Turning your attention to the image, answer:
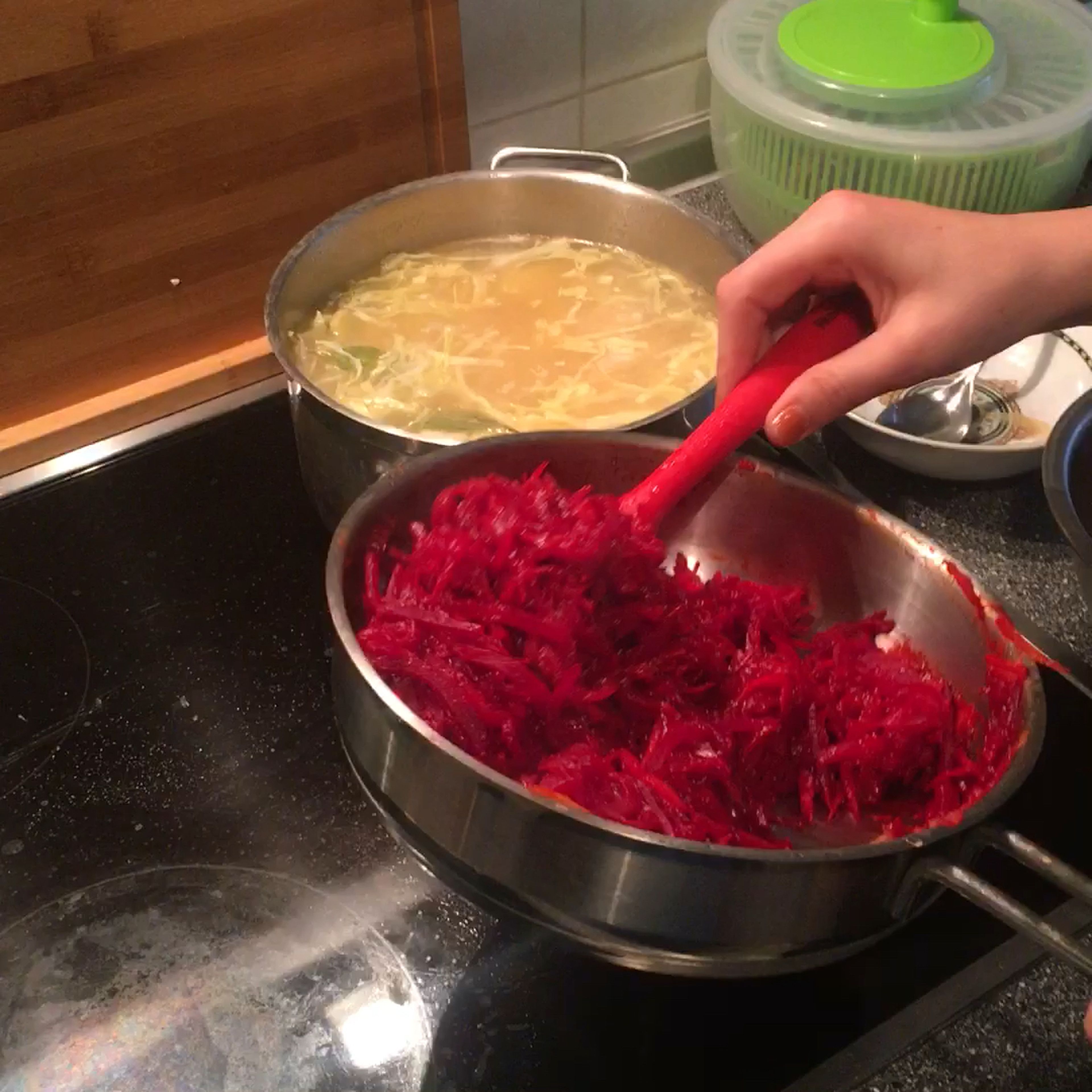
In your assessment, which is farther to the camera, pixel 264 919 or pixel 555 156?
pixel 555 156

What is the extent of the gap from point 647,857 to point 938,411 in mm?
725

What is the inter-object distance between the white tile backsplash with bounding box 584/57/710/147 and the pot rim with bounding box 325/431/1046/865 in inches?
29.4

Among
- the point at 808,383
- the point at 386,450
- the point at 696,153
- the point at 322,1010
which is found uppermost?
the point at 808,383

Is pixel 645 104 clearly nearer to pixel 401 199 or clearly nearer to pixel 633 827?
pixel 401 199

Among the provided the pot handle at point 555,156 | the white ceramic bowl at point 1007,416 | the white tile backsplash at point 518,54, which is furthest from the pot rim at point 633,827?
the white tile backsplash at point 518,54

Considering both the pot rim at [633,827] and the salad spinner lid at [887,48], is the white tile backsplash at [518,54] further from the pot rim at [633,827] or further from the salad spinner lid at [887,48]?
the pot rim at [633,827]

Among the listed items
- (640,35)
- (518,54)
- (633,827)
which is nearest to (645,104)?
(640,35)

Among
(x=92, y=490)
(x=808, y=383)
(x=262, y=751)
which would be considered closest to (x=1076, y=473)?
(x=808, y=383)

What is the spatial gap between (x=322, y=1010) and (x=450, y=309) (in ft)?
2.46

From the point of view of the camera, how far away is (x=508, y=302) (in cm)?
126

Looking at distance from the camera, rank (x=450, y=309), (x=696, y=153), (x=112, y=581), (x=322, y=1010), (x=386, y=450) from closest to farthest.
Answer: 1. (x=322, y=1010)
2. (x=386, y=450)
3. (x=112, y=581)
4. (x=450, y=309)
5. (x=696, y=153)

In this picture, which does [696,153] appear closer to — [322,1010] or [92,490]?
[92,490]

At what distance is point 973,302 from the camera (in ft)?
2.77

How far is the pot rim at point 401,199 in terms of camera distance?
914 millimetres
